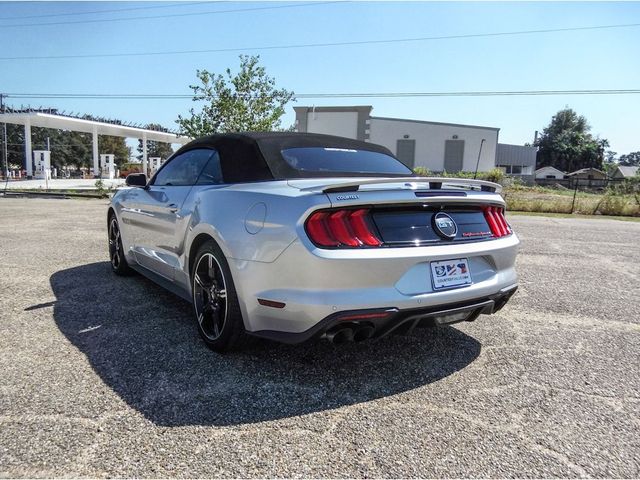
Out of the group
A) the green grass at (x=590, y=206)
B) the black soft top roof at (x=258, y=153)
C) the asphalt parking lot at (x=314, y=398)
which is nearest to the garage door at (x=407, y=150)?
the green grass at (x=590, y=206)

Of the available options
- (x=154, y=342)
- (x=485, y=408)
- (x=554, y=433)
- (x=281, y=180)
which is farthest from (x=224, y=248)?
(x=554, y=433)

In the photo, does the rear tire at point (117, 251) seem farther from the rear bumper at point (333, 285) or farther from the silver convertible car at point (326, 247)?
the rear bumper at point (333, 285)

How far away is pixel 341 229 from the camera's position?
249 cm

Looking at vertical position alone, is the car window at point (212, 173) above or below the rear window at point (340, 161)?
below

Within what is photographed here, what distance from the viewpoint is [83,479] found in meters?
1.83

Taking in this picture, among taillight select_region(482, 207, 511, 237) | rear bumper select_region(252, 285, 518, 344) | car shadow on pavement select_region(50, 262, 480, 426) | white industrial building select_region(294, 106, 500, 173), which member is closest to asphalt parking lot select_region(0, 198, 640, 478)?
car shadow on pavement select_region(50, 262, 480, 426)

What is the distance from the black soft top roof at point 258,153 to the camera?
10.1 feet

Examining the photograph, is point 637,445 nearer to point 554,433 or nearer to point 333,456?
point 554,433

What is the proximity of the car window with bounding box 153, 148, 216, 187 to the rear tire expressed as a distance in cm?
105

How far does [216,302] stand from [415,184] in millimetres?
1471

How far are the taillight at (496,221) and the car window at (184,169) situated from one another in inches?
81.2

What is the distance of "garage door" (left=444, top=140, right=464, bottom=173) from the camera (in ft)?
174

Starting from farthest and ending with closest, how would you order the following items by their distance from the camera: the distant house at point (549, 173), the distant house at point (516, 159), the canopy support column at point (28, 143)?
the distant house at point (549, 173)
the distant house at point (516, 159)
the canopy support column at point (28, 143)

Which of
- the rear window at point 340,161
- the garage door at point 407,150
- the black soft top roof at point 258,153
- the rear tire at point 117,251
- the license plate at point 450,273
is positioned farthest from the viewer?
the garage door at point 407,150
